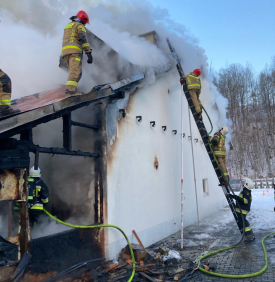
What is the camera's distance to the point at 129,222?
571cm

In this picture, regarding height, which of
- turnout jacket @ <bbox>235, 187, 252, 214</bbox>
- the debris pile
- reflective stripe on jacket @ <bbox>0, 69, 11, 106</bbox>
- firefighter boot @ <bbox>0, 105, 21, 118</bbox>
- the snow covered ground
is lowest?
the snow covered ground

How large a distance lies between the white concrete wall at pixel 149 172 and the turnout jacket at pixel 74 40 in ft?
5.70

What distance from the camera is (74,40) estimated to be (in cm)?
490

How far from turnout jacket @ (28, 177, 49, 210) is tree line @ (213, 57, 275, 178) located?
86.6 ft

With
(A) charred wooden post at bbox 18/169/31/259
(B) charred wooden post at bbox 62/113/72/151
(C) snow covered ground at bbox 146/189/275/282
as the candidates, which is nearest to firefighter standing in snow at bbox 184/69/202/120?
(C) snow covered ground at bbox 146/189/275/282

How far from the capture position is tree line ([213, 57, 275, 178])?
1131 inches

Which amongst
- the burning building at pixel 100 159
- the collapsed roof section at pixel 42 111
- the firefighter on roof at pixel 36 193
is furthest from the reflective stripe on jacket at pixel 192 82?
the firefighter on roof at pixel 36 193

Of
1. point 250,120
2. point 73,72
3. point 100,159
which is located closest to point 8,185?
point 100,159

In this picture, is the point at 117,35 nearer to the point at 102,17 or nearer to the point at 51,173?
the point at 102,17

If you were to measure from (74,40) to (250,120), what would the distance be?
106 feet

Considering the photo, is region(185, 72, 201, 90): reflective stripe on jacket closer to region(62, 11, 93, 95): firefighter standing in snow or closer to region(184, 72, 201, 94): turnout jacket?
region(184, 72, 201, 94): turnout jacket

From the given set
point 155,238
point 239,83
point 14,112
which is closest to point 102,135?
point 14,112

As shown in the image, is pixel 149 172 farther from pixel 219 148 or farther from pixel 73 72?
pixel 73 72

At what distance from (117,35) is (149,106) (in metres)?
2.14
